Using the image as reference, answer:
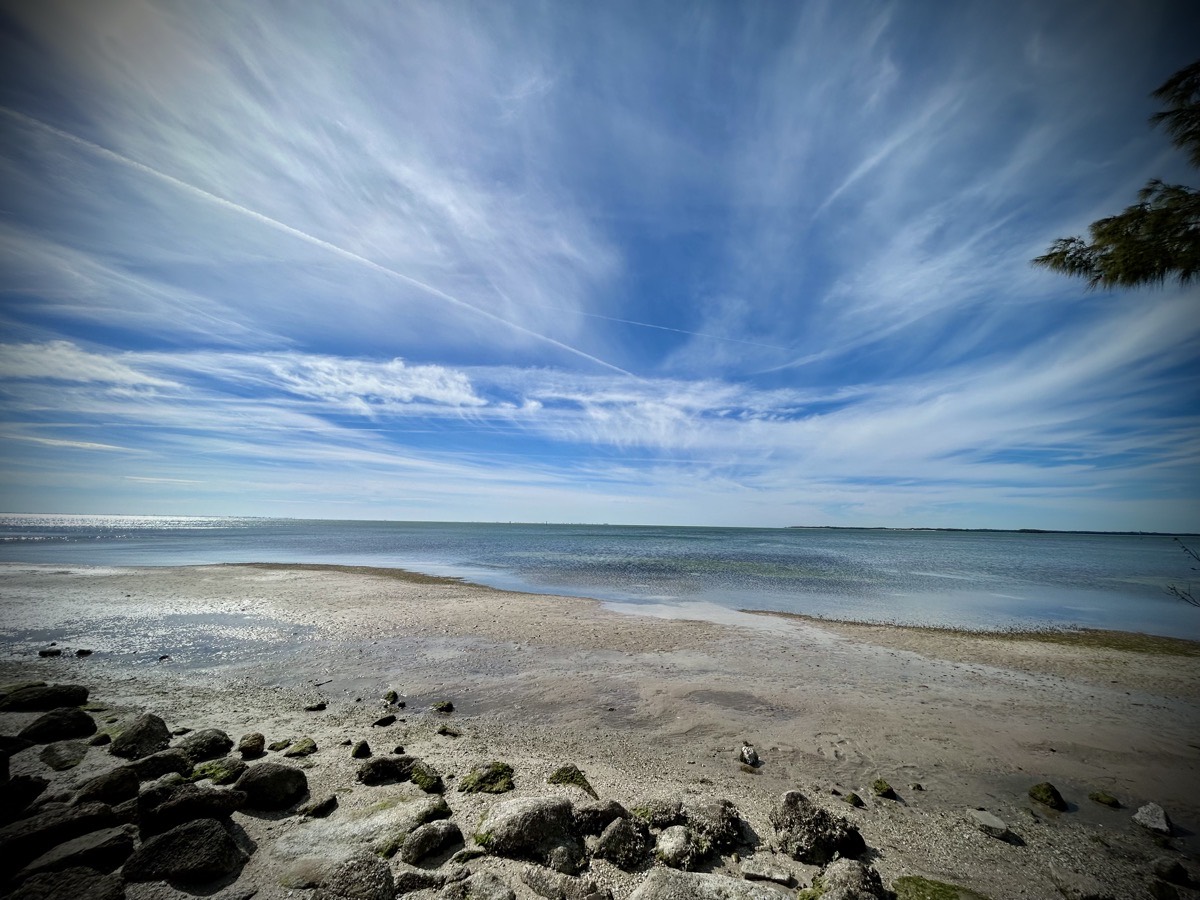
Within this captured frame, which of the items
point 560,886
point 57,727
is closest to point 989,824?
point 560,886

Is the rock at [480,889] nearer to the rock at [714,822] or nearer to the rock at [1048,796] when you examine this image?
the rock at [714,822]

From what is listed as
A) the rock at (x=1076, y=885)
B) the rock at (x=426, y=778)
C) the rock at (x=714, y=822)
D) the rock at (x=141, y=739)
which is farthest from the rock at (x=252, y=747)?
the rock at (x=1076, y=885)

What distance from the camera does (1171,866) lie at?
5.27 meters

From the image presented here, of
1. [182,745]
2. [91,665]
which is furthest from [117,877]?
[91,665]

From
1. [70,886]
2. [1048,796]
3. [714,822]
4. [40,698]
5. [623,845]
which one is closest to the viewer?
[70,886]

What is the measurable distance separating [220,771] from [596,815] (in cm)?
564

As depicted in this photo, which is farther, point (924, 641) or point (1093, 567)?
point (1093, 567)

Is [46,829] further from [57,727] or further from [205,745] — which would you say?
[57,727]

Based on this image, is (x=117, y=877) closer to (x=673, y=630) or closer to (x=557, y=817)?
(x=557, y=817)

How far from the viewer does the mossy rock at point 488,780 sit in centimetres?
635

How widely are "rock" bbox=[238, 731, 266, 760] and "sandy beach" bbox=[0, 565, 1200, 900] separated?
2.66ft

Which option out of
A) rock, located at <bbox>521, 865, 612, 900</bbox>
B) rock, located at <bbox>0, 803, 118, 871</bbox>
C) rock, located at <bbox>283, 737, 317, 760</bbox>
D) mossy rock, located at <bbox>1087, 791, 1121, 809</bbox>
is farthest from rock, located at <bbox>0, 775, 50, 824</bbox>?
mossy rock, located at <bbox>1087, 791, 1121, 809</bbox>

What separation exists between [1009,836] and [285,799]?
959 centimetres

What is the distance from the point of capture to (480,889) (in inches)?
173
